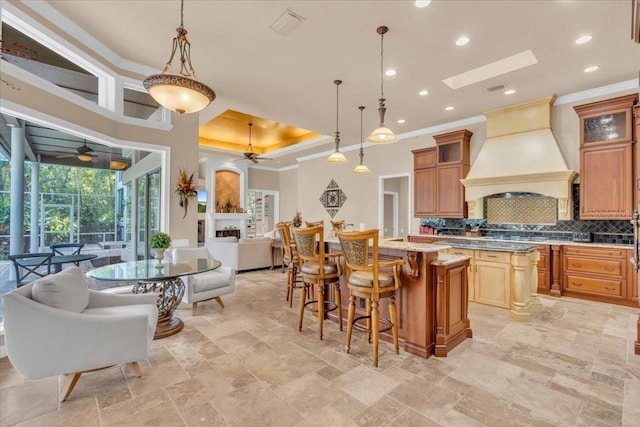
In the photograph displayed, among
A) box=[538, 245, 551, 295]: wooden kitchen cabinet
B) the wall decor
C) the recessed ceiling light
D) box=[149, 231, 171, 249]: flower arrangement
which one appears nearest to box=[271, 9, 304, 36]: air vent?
box=[149, 231, 171, 249]: flower arrangement

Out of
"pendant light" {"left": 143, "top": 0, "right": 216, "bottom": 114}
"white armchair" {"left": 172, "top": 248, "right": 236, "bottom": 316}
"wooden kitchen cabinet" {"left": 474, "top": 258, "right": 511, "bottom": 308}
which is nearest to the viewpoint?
"pendant light" {"left": 143, "top": 0, "right": 216, "bottom": 114}

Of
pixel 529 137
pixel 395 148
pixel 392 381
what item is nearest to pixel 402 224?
pixel 395 148

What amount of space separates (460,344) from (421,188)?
424 centimetres

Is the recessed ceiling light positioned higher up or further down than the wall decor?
higher up

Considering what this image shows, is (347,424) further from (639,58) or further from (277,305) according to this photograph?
(639,58)

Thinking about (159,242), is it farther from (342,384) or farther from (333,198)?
(333,198)

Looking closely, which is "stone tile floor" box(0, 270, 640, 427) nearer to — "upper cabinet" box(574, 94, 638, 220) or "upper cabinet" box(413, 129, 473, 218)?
"upper cabinet" box(574, 94, 638, 220)

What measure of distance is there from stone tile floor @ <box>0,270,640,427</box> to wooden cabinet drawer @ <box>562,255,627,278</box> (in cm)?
124

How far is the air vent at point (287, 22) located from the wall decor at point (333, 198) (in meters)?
5.93

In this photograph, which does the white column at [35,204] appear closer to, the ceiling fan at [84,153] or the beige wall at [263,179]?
the ceiling fan at [84,153]

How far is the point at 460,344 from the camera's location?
316 centimetres

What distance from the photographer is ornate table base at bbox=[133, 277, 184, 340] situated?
136 inches

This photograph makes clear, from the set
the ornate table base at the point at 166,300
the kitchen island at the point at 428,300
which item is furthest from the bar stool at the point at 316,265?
the ornate table base at the point at 166,300

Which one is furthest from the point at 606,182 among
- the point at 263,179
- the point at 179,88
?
the point at 263,179
